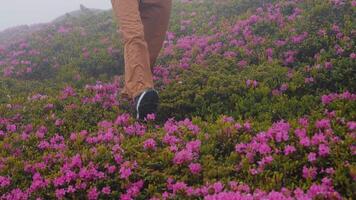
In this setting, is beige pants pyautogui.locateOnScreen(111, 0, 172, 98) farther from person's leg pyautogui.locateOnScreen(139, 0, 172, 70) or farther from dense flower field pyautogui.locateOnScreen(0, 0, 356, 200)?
person's leg pyautogui.locateOnScreen(139, 0, 172, 70)

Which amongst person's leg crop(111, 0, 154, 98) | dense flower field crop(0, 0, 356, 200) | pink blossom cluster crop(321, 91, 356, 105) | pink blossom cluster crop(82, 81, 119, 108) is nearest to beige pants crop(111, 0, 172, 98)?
person's leg crop(111, 0, 154, 98)

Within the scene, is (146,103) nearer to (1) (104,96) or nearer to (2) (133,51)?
(2) (133,51)

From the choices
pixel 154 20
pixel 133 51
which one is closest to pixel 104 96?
pixel 154 20

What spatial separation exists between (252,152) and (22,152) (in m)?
3.47

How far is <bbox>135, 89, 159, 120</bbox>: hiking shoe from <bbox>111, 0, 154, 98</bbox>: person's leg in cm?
9

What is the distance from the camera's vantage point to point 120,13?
25.6 ft

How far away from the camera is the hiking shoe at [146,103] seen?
7.26m

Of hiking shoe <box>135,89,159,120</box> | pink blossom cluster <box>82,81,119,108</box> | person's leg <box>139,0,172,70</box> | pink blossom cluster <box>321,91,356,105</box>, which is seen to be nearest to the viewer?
pink blossom cluster <box>321,91,356,105</box>

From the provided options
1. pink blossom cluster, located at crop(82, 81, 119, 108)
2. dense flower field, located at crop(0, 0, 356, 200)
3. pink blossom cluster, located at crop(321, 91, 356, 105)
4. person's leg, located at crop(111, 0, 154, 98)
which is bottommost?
pink blossom cluster, located at crop(82, 81, 119, 108)

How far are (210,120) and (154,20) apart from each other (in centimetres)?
278

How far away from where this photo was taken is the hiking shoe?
7.26 metres

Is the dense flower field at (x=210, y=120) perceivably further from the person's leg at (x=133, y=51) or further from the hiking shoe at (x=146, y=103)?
the person's leg at (x=133, y=51)

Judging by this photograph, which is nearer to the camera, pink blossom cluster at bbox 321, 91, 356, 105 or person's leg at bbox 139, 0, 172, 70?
pink blossom cluster at bbox 321, 91, 356, 105

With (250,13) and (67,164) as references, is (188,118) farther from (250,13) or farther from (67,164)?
(250,13)
